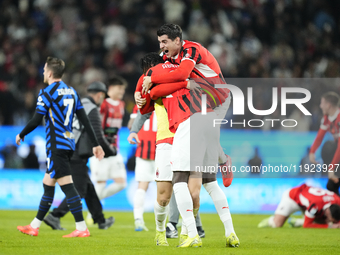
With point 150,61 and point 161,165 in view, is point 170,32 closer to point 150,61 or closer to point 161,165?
point 150,61

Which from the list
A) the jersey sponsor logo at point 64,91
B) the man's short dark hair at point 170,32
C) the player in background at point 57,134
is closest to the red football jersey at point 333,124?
the player in background at point 57,134

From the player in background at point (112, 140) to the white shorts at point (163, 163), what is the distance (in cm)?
331

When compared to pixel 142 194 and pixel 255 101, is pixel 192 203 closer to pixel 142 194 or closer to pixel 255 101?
pixel 142 194

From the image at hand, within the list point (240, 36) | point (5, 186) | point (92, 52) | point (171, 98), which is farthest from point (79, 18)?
point (171, 98)

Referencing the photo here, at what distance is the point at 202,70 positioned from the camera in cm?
466

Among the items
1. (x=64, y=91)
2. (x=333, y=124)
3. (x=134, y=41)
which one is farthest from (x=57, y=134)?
(x=134, y=41)

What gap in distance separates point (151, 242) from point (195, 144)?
1384 mm

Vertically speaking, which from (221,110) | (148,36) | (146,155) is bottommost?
(146,155)

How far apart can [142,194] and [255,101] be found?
175 inches

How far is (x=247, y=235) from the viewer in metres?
6.25

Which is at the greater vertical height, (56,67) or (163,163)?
(56,67)

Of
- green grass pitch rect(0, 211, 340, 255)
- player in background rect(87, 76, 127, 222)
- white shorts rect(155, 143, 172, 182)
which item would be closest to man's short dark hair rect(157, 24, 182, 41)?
white shorts rect(155, 143, 172, 182)

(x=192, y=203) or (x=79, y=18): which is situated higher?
(x=79, y=18)

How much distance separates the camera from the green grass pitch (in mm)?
4383
